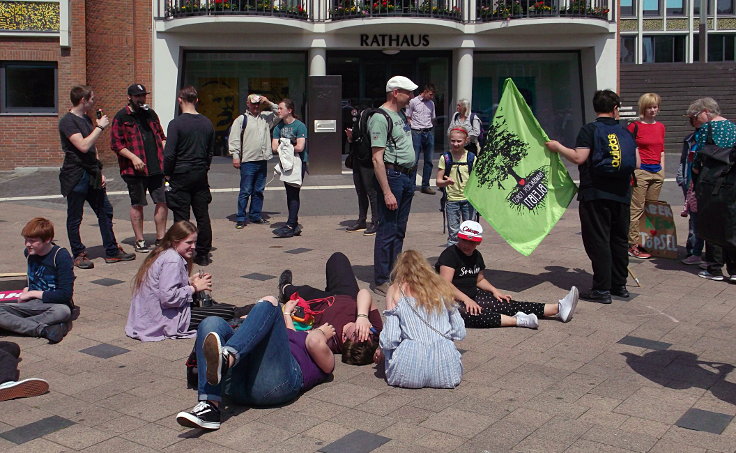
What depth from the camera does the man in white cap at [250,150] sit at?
12414 mm

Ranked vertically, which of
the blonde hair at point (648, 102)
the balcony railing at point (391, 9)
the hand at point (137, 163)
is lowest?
the hand at point (137, 163)

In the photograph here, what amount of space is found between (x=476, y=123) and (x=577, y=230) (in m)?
3.59

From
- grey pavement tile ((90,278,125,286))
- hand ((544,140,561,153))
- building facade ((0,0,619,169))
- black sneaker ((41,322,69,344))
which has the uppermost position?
building facade ((0,0,619,169))

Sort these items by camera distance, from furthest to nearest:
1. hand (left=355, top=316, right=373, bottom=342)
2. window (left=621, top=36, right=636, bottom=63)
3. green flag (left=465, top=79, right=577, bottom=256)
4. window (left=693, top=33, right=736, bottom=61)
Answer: window (left=693, top=33, right=736, bottom=61), window (left=621, top=36, right=636, bottom=63), green flag (left=465, top=79, right=577, bottom=256), hand (left=355, top=316, right=373, bottom=342)

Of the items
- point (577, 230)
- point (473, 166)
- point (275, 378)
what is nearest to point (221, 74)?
point (577, 230)

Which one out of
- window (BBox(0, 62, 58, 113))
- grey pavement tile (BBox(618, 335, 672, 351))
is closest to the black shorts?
grey pavement tile (BBox(618, 335, 672, 351))

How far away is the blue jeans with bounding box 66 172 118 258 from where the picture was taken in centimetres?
949

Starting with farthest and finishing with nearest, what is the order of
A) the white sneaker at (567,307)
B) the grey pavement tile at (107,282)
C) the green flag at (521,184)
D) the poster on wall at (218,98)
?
the poster on wall at (218,98), the grey pavement tile at (107,282), the green flag at (521,184), the white sneaker at (567,307)

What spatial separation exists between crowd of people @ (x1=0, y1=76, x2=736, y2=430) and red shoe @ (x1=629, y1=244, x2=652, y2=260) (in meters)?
0.03

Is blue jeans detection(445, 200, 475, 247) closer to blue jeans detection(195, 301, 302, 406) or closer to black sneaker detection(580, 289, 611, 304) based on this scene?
black sneaker detection(580, 289, 611, 304)

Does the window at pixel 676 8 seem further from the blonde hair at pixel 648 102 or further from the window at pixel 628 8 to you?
the blonde hair at pixel 648 102

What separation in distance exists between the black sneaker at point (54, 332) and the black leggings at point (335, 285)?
1.70 m

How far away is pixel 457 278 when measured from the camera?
283 inches

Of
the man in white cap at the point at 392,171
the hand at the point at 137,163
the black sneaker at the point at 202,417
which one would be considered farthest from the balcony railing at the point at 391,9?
the black sneaker at the point at 202,417
